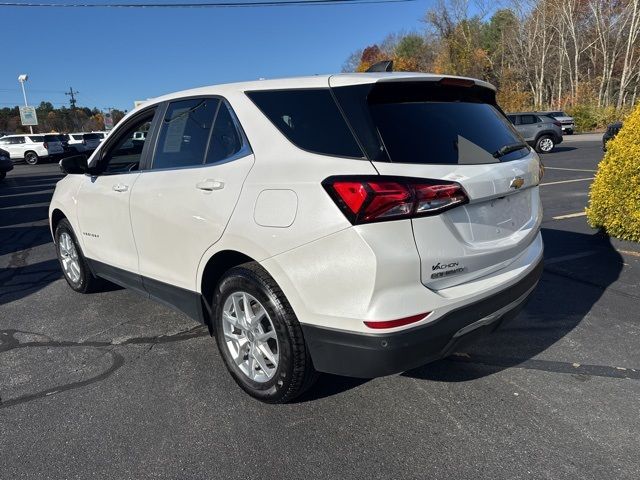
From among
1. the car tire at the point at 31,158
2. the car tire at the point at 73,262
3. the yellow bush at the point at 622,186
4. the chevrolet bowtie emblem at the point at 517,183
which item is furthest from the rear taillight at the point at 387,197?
the car tire at the point at 31,158

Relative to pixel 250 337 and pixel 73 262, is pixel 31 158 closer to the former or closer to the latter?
pixel 73 262

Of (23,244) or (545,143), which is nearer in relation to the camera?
(23,244)

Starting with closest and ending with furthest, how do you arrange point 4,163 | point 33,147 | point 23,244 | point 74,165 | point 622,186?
1. point 74,165
2. point 622,186
3. point 23,244
4. point 4,163
5. point 33,147

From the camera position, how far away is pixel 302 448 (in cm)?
243

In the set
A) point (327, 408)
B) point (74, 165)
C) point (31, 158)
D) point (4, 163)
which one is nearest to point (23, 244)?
point (74, 165)

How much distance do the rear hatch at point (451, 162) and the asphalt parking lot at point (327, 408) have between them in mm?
833

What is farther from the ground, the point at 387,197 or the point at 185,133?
the point at 185,133

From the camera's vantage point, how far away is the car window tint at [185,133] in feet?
10.1

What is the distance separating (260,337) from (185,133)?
4.92 feet

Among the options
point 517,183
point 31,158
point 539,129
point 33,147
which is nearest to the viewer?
point 517,183

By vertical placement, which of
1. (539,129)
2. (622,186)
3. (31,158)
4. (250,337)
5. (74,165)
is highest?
(31,158)

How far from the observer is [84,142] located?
30562 mm

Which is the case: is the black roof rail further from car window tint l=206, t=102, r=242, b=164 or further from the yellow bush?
the yellow bush

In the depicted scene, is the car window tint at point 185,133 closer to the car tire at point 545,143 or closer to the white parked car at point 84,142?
the car tire at point 545,143
